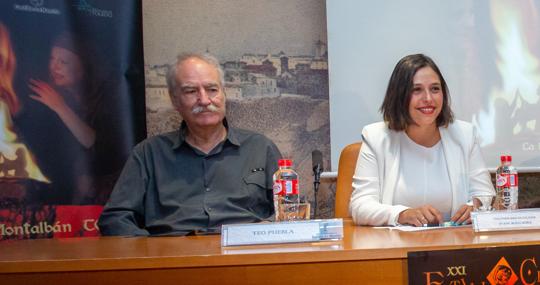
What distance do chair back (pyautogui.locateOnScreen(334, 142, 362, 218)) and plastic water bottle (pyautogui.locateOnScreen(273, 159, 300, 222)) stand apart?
1.58ft

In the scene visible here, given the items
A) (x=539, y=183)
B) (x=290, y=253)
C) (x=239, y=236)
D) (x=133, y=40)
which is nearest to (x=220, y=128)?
(x=133, y=40)

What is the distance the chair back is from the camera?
8.23ft

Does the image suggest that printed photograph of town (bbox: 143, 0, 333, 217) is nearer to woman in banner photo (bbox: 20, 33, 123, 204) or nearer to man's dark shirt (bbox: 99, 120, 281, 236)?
woman in banner photo (bbox: 20, 33, 123, 204)

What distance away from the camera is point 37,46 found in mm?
2545

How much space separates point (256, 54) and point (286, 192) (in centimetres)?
140

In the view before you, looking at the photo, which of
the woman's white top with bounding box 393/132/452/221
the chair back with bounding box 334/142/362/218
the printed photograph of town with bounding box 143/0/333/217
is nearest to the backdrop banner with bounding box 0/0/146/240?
the printed photograph of town with bounding box 143/0/333/217

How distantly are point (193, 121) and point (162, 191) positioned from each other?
330mm

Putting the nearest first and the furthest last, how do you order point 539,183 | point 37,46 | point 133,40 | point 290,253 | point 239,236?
point 290,253 → point 239,236 → point 37,46 → point 133,40 → point 539,183

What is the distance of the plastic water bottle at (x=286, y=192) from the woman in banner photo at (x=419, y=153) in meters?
0.31

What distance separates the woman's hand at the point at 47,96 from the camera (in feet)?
8.29

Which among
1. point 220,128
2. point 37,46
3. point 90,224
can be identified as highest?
point 37,46

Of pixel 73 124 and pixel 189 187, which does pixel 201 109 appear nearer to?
pixel 189 187

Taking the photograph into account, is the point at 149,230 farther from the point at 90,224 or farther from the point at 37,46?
the point at 37,46

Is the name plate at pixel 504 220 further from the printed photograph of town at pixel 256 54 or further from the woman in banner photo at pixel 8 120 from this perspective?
the woman in banner photo at pixel 8 120
